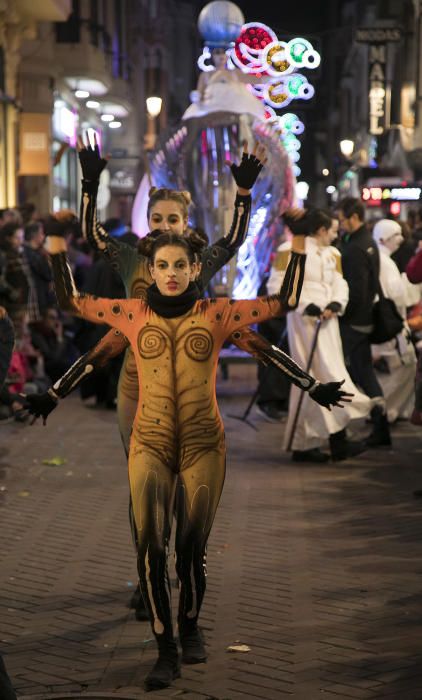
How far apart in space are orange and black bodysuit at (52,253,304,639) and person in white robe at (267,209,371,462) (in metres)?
5.69

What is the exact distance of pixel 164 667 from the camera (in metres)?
5.61

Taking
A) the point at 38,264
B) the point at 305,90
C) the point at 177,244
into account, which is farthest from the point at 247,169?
the point at 305,90

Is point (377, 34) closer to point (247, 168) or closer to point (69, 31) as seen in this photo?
point (69, 31)

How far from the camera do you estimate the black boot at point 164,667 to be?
5.55 metres

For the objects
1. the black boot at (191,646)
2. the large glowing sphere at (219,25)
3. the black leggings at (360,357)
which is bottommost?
the black boot at (191,646)

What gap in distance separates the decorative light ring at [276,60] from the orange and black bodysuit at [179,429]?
598 inches

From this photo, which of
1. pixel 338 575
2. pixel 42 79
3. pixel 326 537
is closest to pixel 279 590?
pixel 338 575

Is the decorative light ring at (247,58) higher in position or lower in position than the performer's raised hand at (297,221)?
higher

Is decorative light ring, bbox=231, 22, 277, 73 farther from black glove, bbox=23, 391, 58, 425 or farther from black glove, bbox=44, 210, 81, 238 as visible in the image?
black glove, bbox=23, 391, 58, 425

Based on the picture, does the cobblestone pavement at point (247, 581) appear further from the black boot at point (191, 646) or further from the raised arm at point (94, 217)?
the raised arm at point (94, 217)

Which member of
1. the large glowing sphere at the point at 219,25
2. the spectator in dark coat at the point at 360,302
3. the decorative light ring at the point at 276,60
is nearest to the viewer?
the spectator in dark coat at the point at 360,302

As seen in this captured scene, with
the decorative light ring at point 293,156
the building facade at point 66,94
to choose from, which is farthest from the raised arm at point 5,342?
the decorative light ring at point 293,156

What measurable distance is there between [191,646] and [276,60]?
1628 centimetres

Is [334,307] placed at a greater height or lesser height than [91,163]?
lesser
